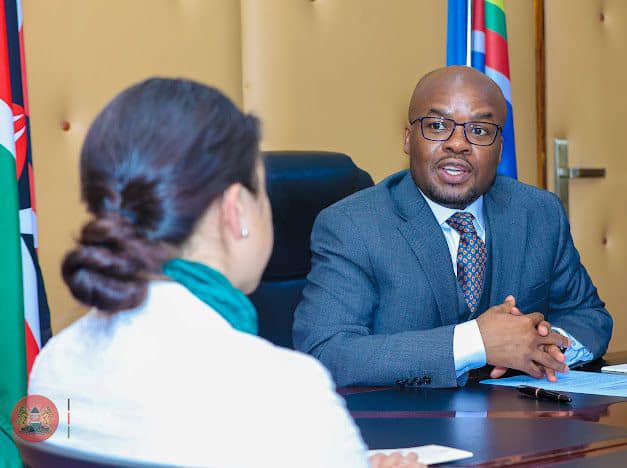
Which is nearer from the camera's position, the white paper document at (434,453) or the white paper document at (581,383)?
the white paper document at (434,453)

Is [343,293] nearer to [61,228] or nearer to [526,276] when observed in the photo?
[526,276]

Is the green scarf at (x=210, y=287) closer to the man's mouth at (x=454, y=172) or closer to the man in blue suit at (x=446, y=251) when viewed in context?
the man in blue suit at (x=446, y=251)

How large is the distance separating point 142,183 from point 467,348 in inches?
47.6

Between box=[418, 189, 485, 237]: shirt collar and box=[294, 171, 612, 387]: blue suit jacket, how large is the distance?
0.03m

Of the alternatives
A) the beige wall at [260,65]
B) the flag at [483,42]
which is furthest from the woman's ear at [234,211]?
the flag at [483,42]

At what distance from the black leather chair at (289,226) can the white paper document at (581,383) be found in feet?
2.15

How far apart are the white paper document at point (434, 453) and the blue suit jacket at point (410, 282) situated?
61 cm

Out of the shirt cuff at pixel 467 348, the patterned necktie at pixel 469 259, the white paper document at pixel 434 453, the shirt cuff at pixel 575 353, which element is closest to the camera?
the white paper document at pixel 434 453

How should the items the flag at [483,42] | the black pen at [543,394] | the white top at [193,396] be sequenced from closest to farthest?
the white top at [193,396], the black pen at [543,394], the flag at [483,42]

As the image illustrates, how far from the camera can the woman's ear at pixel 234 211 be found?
103 centimetres

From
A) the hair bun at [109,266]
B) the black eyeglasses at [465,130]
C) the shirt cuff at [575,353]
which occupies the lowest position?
the shirt cuff at [575,353]

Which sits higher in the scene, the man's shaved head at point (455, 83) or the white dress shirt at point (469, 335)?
the man's shaved head at point (455, 83)

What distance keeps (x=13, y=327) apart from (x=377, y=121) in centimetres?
195

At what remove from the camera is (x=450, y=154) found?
240 centimetres
